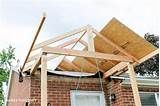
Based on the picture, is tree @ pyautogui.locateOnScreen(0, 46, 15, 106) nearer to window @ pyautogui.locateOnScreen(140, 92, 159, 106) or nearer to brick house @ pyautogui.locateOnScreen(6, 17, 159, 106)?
brick house @ pyautogui.locateOnScreen(6, 17, 159, 106)

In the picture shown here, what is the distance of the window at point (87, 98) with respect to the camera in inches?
288

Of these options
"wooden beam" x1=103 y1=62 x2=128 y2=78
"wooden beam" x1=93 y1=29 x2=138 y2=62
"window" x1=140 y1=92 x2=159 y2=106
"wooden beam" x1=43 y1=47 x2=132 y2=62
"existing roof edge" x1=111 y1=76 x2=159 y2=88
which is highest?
"wooden beam" x1=93 y1=29 x2=138 y2=62

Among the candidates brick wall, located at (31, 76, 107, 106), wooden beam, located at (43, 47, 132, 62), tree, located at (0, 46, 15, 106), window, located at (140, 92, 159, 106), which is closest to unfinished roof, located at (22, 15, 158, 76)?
wooden beam, located at (43, 47, 132, 62)

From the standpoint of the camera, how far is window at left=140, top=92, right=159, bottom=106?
26.1 feet

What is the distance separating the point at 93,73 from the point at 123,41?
79.8 inches

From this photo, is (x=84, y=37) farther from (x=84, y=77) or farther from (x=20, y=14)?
(x=20, y=14)

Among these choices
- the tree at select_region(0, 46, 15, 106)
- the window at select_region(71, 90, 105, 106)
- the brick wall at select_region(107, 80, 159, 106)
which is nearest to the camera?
the window at select_region(71, 90, 105, 106)

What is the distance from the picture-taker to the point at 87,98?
7.48 metres

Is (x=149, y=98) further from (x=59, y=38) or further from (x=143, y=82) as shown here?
(x=59, y=38)

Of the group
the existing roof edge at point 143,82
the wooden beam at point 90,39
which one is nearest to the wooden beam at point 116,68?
the existing roof edge at point 143,82

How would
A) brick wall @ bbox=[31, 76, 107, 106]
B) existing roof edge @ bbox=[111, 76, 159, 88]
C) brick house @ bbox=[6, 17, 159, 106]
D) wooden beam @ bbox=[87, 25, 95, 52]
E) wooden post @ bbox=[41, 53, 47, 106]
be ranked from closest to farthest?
wooden post @ bbox=[41, 53, 47, 106] < brick house @ bbox=[6, 17, 159, 106] < wooden beam @ bbox=[87, 25, 95, 52] < brick wall @ bbox=[31, 76, 107, 106] < existing roof edge @ bbox=[111, 76, 159, 88]

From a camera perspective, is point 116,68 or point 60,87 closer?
point 116,68

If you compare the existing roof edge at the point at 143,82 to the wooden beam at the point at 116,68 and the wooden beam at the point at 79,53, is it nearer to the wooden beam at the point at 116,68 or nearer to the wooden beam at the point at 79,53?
the wooden beam at the point at 116,68

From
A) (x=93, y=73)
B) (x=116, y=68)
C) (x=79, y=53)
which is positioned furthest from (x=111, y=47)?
(x=93, y=73)
